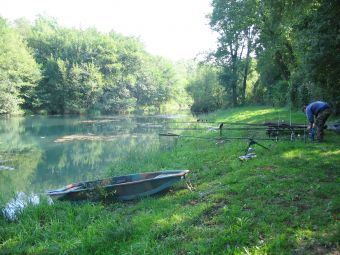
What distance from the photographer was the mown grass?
16.6ft

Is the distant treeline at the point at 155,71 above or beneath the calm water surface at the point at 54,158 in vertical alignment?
above

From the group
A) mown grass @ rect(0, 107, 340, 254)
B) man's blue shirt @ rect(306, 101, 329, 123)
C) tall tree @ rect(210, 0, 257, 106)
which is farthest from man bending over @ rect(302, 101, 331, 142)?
tall tree @ rect(210, 0, 257, 106)

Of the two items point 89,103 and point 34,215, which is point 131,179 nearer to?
point 34,215

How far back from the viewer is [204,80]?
56.3 meters

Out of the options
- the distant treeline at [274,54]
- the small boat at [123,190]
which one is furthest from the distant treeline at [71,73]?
the small boat at [123,190]

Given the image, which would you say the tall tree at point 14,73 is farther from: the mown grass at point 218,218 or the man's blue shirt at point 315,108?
the man's blue shirt at point 315,108

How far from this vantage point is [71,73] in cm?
5650

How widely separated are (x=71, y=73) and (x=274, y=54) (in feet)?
129

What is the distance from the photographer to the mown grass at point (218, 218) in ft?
16.6

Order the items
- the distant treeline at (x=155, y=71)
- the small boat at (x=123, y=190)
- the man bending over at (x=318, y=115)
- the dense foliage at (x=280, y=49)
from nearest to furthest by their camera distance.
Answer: the small boat at (x=123, y=190) < the man bending over at (x=318, y=115) < the dense foliage at (x=280, y=49) < the distant treeline at (x=155, y=71)

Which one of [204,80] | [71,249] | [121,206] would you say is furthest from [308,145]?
[204,80]

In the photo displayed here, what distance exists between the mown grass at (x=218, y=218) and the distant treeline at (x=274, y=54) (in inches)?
209

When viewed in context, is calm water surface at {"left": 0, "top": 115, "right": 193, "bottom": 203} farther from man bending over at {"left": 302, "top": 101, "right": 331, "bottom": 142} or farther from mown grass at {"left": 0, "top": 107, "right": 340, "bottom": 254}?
man bending over at {"left": 302, "top": 101, "right": 331, "bottom": 142}

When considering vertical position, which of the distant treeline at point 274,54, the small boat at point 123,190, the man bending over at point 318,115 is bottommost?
the small boat at point 123,190
